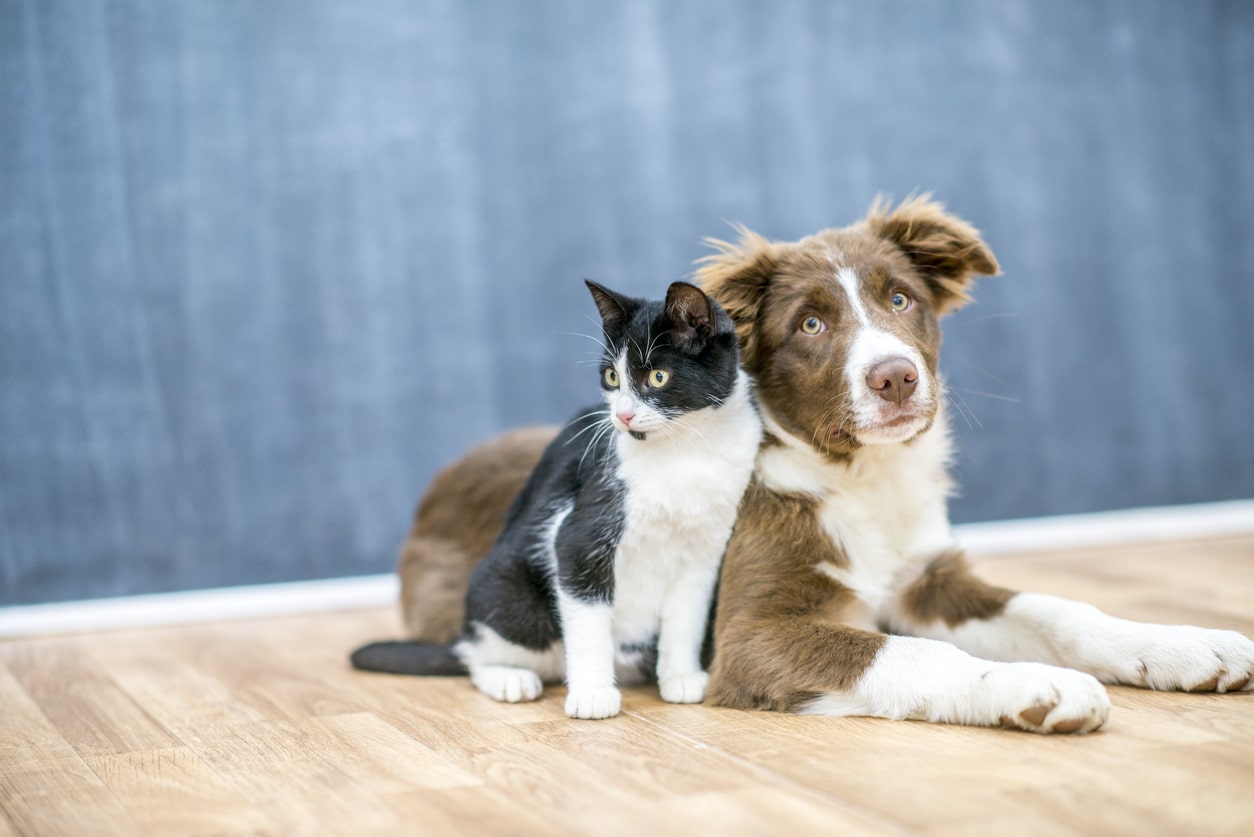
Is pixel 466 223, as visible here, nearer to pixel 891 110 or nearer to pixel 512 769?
pixel 891 110

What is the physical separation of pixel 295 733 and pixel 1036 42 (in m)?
3.16

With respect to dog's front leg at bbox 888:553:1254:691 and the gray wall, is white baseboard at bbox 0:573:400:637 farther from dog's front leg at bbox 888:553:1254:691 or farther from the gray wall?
dog's front leg at bbox 888:553:1254:691

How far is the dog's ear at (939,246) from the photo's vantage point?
6.90 feet

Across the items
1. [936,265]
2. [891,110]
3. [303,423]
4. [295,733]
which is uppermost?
[891,110]

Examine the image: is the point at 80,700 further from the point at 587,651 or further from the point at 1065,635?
the point at 1065,635

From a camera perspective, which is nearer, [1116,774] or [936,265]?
[1116,774]

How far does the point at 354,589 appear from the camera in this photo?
325 cm

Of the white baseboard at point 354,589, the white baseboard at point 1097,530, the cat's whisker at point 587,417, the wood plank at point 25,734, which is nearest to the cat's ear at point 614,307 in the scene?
the cat's whisker at point 587,417

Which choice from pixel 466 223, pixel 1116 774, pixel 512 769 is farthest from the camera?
pixel 466 223

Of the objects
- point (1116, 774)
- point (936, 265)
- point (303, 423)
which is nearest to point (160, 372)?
point (303, 423)

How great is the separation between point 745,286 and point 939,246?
36cm

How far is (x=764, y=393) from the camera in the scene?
2045 millimetres

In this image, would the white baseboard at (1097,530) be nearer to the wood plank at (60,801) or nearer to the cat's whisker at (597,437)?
the cat's whisker at (597,437)

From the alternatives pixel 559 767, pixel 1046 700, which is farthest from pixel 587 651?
pixel 1046 700
